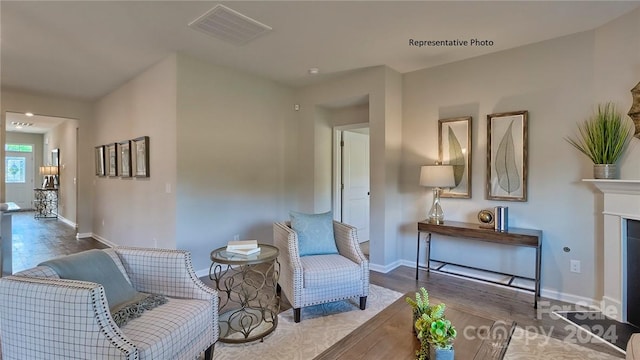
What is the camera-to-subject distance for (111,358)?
4.22 feet

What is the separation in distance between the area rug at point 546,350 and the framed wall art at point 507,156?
4.77ft

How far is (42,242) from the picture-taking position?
5.37 meters

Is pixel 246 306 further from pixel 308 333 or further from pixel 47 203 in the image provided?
pixel 47 203

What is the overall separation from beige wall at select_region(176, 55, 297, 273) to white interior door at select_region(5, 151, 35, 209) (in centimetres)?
1004

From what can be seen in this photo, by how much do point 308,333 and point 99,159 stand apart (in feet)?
17.3

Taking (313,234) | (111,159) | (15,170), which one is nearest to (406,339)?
(313,234)

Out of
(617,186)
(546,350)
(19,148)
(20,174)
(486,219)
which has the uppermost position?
(19,148)

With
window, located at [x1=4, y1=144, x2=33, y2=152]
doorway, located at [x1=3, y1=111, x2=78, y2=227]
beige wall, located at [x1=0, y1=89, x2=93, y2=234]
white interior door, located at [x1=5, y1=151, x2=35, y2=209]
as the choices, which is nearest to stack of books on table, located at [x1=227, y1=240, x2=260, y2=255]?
beige wall, located at [x1=0, y1=89, x2=93, y2=234]

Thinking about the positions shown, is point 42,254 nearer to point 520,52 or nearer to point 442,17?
point 442,17

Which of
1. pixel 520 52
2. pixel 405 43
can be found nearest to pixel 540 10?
pixel 520 52

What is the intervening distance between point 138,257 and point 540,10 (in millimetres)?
3573

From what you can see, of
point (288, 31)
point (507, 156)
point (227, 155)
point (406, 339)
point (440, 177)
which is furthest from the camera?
point (227, 155)

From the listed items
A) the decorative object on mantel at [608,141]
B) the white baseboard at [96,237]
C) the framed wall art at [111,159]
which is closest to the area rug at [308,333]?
the decorative object on mantel at [608,141]

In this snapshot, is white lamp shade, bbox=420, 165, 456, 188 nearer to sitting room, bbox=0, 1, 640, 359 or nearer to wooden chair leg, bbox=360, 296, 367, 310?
sitting room, bbox=0, 1, 640, 359
